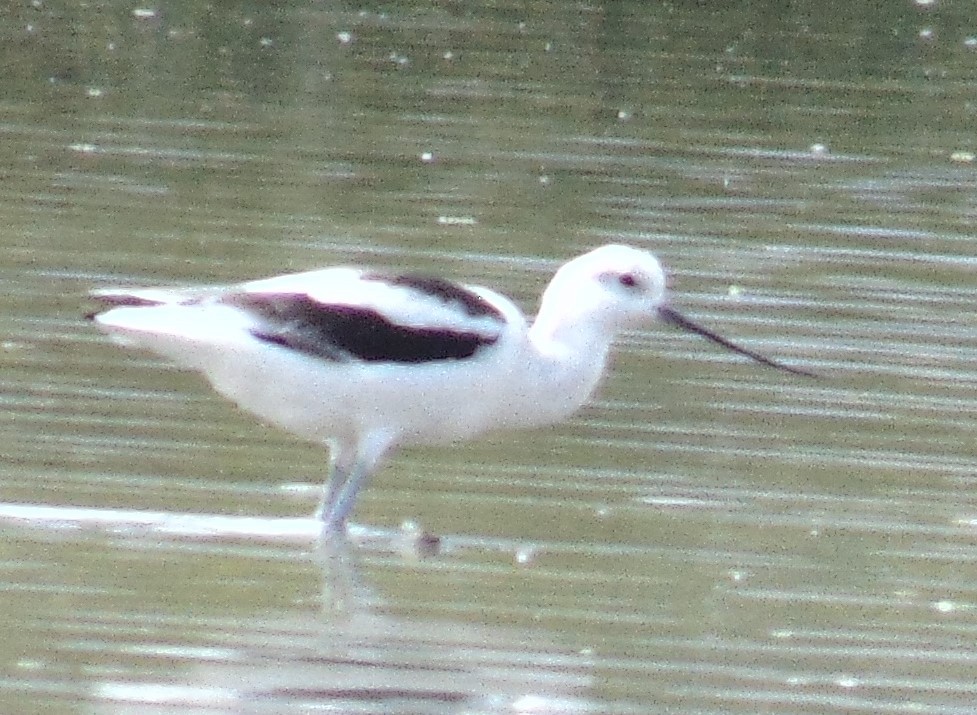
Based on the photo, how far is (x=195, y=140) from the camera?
13812 millimetres

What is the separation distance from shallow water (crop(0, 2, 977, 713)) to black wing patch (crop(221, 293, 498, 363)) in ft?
1.52

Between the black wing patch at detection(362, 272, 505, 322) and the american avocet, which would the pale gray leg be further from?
the black wing patch at detection(362, 272, 505, 322)

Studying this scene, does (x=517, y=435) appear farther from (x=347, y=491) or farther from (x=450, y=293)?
(x=347, y=491)

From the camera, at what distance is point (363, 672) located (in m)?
6.58

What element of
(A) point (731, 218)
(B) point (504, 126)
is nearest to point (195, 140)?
(B) point (504, 126)

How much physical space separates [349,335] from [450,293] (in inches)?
12.0

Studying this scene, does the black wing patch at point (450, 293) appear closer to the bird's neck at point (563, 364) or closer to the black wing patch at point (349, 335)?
the black wing patch at point (349, 335)

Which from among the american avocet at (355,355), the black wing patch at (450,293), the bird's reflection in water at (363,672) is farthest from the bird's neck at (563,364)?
the bird's reflection in water at (363,672)

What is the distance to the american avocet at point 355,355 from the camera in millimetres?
7832

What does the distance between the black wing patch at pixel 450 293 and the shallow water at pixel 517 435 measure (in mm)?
553

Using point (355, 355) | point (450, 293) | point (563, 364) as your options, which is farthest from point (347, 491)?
point (563, 364)

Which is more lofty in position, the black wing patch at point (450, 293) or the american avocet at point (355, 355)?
the black wing patch at point (450, 293)

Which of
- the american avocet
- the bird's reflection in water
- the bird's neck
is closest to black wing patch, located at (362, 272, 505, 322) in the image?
the american avocet

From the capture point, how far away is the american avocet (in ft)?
25.7
